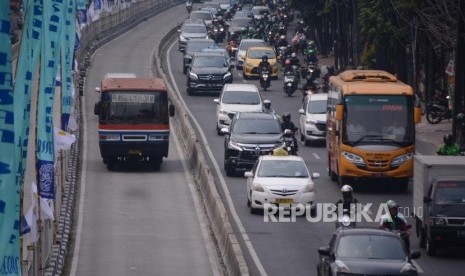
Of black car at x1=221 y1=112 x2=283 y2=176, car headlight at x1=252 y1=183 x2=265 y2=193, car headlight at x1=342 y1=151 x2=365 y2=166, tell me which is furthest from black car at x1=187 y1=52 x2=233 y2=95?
car headlight at x1=252 y1=183 x2=265 y2=193

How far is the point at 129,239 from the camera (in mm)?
33625

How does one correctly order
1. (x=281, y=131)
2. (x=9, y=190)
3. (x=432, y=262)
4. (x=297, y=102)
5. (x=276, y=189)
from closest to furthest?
(x=9, y=190) < (x=432, y=262) < (x=276, y=189) < (x=281, y=131) < (x=297, y=102)

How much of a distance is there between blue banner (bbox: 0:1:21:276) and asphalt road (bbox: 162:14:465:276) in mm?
10877

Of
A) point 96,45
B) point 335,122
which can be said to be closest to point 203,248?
point 335,122

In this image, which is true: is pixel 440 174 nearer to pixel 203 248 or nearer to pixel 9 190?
pixel 203 248

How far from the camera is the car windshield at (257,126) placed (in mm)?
43250

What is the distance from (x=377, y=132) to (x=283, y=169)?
4003 millimetres

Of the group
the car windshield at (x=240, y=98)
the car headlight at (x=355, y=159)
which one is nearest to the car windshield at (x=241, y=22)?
the car windshield at (x=240, y=98)

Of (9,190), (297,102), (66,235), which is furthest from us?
(297,102)

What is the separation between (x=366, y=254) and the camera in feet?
81.5

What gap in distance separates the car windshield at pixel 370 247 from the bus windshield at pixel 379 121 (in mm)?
13962

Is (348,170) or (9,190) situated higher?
(9,190)

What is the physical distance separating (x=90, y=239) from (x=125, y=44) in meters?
59.5

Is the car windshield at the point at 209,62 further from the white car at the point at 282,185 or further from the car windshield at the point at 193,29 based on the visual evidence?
the white car at the point at 282,185
